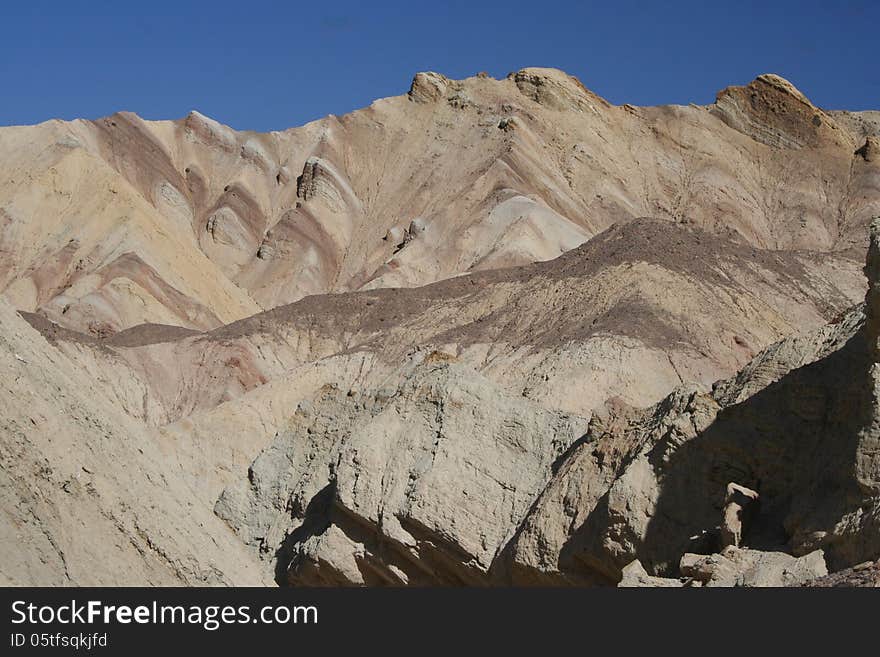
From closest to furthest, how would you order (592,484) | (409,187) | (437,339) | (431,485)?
(592,484)
(431,485)
(437,339)
(409,187)

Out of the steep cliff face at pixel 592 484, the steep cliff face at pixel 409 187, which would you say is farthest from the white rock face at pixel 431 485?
the steep cliff face at pixel 409 187

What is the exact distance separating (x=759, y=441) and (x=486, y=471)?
17.0ft

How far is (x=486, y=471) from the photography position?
22.8 m

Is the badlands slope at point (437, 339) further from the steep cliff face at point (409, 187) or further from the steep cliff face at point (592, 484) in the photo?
the steep cliff face at point (409, 187)

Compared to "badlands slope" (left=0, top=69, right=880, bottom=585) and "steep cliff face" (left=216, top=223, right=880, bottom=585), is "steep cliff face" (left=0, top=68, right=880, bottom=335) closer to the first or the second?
"badlands slope" (left=0, top=69, right=880, bottom=585)

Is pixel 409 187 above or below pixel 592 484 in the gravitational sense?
above

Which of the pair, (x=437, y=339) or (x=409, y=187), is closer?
(x=437, y=339)

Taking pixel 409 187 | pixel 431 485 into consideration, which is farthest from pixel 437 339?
pixel 409 187

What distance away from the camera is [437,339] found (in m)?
49.5

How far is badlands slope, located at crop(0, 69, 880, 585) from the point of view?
18.7 m

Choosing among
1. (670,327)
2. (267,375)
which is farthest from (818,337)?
(267,375)

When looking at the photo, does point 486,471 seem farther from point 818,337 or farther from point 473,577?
point 818,337

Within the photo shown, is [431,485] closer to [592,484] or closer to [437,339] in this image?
[592,484]

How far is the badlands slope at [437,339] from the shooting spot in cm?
1869
